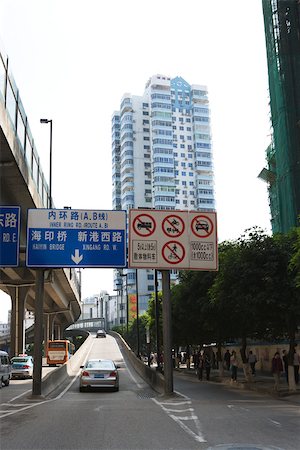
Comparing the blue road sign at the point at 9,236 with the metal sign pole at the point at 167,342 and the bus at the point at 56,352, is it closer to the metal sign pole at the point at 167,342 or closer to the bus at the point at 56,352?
the metal sign pole at the point at 167,342

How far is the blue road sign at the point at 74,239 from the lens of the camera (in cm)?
2114

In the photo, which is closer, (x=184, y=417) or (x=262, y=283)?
(x=184, y=417)

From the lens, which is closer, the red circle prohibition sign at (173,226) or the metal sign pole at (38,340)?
the metal sign pole at (38,340)

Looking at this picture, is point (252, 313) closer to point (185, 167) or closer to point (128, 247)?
point (128, 247)

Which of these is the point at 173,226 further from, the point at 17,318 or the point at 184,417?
the point at 17,318

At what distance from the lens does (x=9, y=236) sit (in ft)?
67.9

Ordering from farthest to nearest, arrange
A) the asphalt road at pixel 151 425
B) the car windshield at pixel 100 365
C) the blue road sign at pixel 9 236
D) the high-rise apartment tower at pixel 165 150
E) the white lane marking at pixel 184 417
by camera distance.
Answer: the high-rise apartment tower at pixel 165 150
the car windshield at pixel 100 365
the blue road sign at pixel 9 236
the white lane marking at pixel 184 417
the asphalt road at pixel 151 425

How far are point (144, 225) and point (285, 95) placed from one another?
835 inches

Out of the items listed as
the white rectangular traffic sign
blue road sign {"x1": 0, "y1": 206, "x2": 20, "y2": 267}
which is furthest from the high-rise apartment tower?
blue road sign {"x1": 0, "y1": 206, "x2": 20, "y2": 267}

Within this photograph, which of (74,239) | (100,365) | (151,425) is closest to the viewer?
(151,425)

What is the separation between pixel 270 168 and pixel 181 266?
98.3 ft

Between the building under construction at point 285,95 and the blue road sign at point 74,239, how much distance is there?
17.5 metres

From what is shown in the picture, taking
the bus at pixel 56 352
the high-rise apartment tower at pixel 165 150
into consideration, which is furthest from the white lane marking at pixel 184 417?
the high-rise apartment tower at pixel 165 150

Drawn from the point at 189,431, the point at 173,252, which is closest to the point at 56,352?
the point at 173,252
